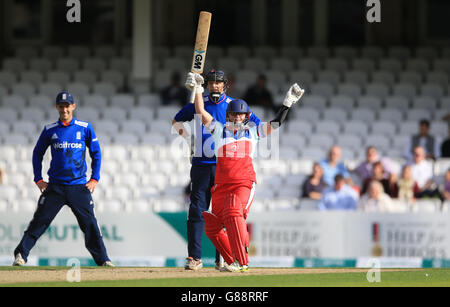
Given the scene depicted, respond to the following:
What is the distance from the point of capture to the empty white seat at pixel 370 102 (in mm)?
16547

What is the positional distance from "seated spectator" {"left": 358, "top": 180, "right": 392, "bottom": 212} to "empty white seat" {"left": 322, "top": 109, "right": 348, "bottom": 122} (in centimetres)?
303

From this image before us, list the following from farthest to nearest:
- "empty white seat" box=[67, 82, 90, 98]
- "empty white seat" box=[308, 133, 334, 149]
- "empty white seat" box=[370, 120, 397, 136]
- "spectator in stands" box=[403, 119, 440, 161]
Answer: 1. "empty white seat" box=[67, 82, 90, 98]
2. "empty white seat" box=[370, 120, 397, 136]
3. "empty white seat" box=[308, 133, 334, 149]
4. "spectator in stands" box=[403, 119, 440, 161]

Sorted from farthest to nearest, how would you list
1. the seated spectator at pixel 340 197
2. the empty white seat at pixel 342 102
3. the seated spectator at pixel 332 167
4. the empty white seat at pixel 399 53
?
the empty white seat at pixel 399 53, the empty white seat at pixel 342 102, the seated spectator at pixel 332 167, the seated spectator at pixel 340 197

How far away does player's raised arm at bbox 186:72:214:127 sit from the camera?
8.16m

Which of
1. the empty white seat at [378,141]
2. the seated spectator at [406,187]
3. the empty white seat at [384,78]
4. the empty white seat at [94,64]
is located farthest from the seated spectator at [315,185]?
the empty white seat at [94,64]

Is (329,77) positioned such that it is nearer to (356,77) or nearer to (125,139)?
(356,77)

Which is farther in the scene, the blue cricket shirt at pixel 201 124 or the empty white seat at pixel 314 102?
the empty white seat at pixel 314 102

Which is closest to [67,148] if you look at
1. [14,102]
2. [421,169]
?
[421,169]

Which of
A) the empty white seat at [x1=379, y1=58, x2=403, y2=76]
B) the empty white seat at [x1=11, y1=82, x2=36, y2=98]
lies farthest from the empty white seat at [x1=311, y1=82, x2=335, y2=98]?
the empty white seat at [x1=11, y1=82, x2=36, y2=98]

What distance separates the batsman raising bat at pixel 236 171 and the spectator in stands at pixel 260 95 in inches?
301

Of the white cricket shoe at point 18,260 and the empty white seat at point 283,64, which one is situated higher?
the empty white seat at point 283,64

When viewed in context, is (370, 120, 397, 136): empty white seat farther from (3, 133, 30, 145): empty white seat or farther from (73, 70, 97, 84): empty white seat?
(3, 133, 30, 145): empty white seat

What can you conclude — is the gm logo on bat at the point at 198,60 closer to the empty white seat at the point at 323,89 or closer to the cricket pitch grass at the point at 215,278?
the cricket pitch grass at the point at 215,278

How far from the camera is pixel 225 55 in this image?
18578mm
